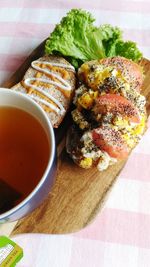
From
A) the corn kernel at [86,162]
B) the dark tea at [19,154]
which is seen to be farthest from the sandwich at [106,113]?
the dark tea at [19,154]

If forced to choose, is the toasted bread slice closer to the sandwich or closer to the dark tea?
the sandwich

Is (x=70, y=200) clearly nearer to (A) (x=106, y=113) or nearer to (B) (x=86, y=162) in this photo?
(B) (x=86, y=162)

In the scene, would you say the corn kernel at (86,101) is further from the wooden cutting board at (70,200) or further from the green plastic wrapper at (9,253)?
the green plastic wrapper at (9,253)

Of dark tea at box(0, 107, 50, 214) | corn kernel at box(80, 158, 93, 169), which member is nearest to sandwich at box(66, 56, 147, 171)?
corn kernel at box(80, 158, 93, 169)

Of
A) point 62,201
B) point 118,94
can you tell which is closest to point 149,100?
point 118,94

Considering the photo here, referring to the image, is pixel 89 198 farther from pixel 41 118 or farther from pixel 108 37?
pixel 108 37

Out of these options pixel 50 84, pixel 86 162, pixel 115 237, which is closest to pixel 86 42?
pixel 50 84
